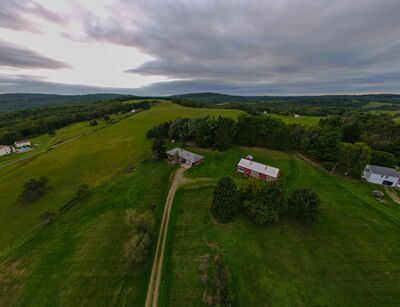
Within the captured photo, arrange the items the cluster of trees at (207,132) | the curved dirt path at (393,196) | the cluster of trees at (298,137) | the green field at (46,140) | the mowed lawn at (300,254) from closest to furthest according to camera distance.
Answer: the mowed lawn at (300,254) < the curved dirt path at (393,196) < the cluster of trees at (298,137) < the cluster of trees at (207,132) < the green field at (46,140)

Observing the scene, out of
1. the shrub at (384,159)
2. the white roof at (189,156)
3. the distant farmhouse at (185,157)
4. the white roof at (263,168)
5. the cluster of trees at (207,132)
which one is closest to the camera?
the white roof at (263,168)

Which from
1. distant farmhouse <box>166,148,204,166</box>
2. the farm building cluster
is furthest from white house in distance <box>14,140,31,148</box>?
distant farmhouse <box>166,148,204,166</box>

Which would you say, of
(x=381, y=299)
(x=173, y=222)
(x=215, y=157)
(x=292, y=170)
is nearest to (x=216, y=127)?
(x=215, y=157)

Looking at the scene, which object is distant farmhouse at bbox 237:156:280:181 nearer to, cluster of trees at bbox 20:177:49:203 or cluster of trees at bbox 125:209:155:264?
cluster of trees at bbox 125:209:155:264

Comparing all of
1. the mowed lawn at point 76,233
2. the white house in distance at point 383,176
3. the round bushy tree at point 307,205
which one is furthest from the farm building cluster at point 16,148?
the white house in distance at point 383,176

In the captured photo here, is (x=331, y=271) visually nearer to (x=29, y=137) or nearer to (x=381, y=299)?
(x=381, y=299)

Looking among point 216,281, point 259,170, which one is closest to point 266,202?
point 259,170

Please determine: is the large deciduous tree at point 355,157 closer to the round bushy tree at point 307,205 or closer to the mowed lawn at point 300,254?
the mowed lawn at point 300,254
